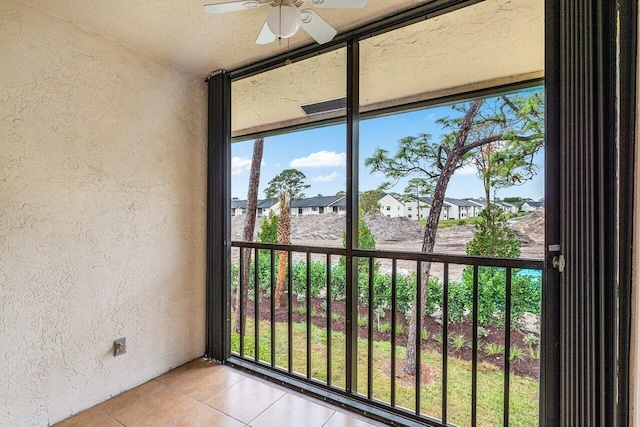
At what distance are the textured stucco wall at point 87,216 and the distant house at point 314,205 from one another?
160 cm

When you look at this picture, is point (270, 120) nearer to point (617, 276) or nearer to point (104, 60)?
point (104, 60)

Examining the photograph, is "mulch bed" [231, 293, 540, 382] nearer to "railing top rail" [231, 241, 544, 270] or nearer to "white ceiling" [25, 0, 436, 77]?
"railing top rail" [231, 241, 544, 270]

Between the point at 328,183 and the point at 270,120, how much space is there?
104cm

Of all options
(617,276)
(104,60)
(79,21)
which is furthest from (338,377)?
(79,21)

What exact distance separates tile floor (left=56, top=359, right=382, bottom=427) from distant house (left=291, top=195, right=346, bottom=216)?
2015 mm

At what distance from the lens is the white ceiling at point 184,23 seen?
1.66 meters

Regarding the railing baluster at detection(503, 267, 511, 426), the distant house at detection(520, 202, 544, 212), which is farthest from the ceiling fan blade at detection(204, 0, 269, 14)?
the distant house at detection(520, 202, 544, 212)

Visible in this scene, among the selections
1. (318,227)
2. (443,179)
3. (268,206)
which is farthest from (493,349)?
(268,206)

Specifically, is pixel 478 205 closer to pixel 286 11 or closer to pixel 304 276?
pixel 304 276

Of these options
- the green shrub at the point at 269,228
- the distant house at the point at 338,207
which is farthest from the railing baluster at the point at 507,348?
the green shrub at the point at 269,228

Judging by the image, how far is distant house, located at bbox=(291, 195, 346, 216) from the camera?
3605 mm

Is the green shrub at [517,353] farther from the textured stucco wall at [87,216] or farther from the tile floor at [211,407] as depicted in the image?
the textured stucco wall at [87,216]

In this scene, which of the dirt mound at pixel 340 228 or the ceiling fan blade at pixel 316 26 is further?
the dirt mound at pixel 340 228

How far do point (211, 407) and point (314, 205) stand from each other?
7.86 feet
